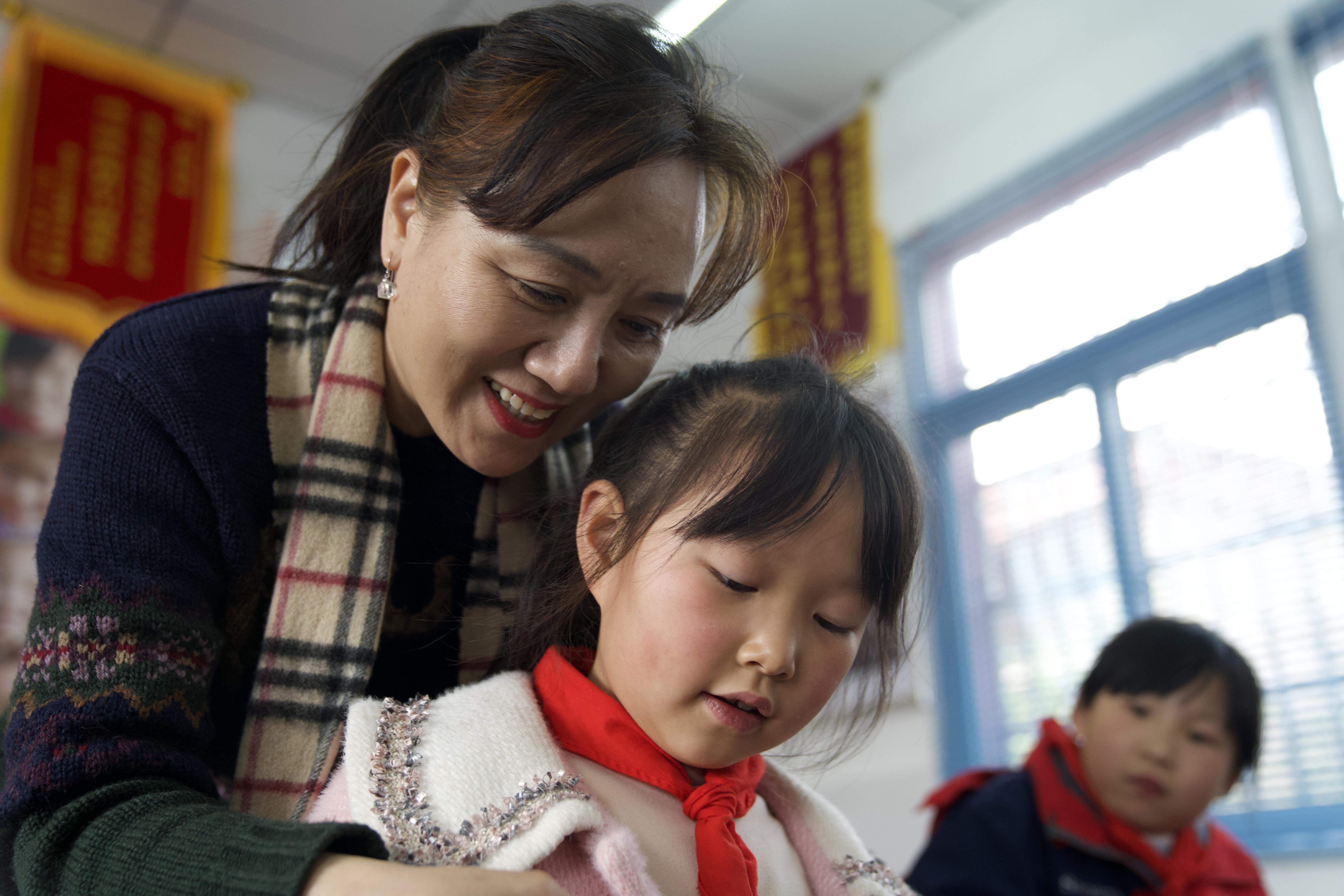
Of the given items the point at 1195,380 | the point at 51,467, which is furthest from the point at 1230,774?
the point at 51,467

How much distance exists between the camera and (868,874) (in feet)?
3.01

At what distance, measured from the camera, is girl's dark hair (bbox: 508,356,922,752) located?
836 millimetres

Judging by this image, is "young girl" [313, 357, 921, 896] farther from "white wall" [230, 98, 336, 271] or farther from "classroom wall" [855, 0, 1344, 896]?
"white wall" [230, 98, 336, 271]

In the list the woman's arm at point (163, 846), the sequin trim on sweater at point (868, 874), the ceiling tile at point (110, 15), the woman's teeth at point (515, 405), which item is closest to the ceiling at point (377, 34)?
the ceiling tile at point (110, 15)

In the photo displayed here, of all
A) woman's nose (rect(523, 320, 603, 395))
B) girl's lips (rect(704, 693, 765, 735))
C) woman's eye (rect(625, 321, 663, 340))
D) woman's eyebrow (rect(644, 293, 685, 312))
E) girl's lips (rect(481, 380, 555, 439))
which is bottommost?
girl's lips (rect(704, 693, 765, 735))

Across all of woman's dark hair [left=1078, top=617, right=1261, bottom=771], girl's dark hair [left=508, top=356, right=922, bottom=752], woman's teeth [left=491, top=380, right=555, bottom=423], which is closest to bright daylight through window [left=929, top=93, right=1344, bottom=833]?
woman's dark hair [left=1078, top=617, right=1261, bottom=771]

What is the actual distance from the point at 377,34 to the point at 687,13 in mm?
1174

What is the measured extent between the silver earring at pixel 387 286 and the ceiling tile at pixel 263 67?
291 centimetres

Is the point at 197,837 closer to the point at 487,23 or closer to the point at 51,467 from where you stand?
the point at 487,23

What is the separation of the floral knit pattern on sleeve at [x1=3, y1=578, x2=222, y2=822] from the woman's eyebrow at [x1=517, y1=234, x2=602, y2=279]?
40 cm

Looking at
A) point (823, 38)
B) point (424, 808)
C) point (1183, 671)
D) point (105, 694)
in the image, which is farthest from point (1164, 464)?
point (105, 694)

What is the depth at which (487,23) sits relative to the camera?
3.70 feet

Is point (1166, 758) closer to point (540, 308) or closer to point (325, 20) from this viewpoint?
point (540, 308)

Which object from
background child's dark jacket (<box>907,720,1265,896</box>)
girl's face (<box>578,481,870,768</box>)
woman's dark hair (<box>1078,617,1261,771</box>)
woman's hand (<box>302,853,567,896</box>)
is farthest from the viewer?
woman's dark hair (<box>1078,617,1261,771</box>)
